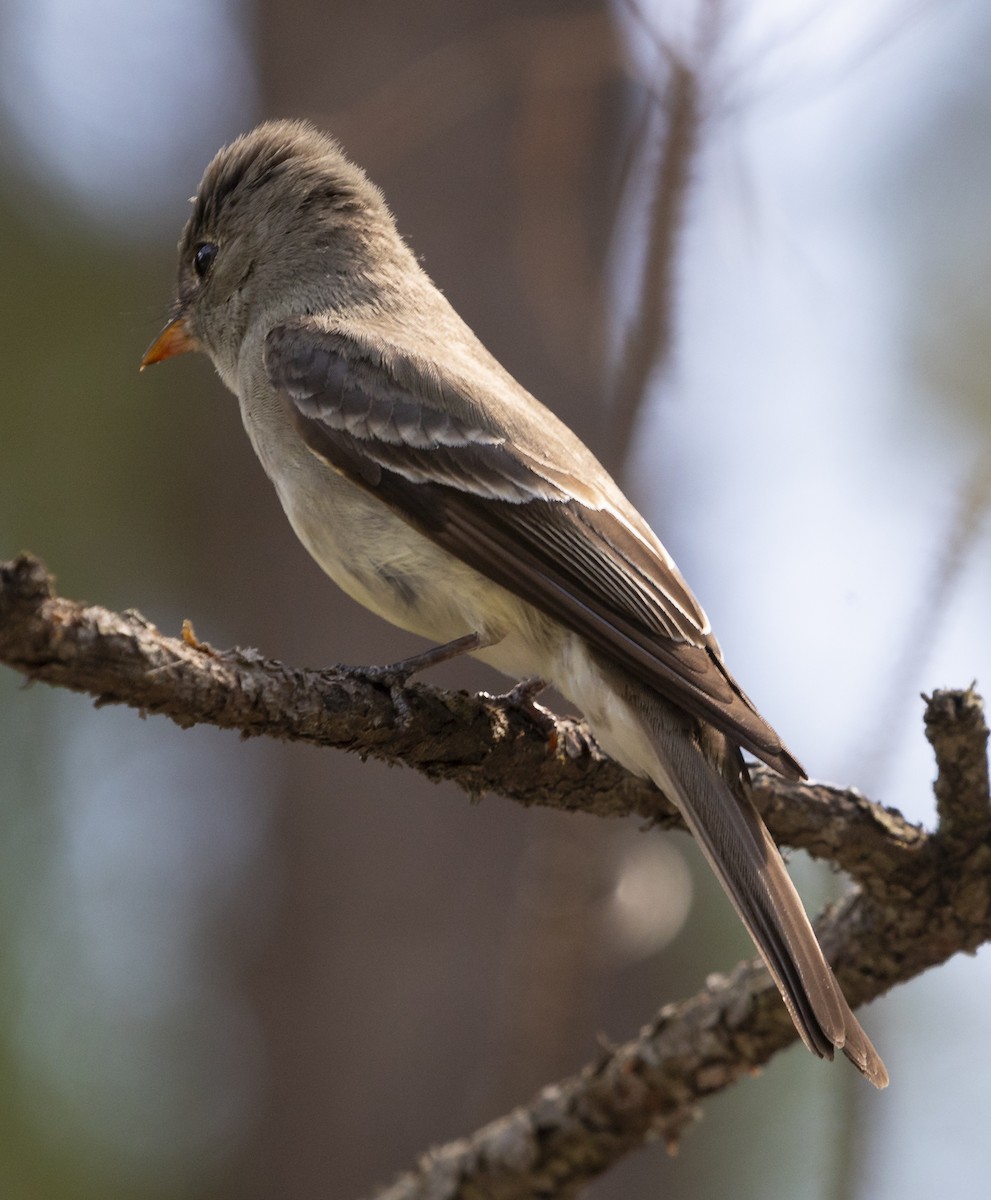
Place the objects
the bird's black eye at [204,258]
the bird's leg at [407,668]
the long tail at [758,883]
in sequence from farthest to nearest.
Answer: the bird's black eye at [204,258]
the bird's leg at [407,668]
the long tail at [758,883]

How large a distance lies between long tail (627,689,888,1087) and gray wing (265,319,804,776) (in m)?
0.13

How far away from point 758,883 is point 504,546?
1090 mm

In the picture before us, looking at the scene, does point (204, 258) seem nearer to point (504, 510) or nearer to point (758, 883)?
point (504, 510)

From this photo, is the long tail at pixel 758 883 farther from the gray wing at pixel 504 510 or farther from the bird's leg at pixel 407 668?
the bird's leg at pixel 407 668

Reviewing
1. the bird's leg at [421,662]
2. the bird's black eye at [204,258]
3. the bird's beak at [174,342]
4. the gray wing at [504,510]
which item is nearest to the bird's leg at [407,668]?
the bird's leg at [421,662]

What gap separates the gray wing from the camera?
3473 millimetres

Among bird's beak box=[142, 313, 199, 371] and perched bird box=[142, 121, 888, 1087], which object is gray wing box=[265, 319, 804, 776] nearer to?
perched bird box=[142, 121, 888, 1087]

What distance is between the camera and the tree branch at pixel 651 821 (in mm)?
3049

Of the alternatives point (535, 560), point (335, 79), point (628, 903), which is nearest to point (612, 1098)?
point (628, 903)

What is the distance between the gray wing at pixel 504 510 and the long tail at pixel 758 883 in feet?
0.43

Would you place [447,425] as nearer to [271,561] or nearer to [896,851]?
[896,851]

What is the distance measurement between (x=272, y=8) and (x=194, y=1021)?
16.8 ft

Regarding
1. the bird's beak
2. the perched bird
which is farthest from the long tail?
the bird's beak

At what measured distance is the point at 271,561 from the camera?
684 centimetres
